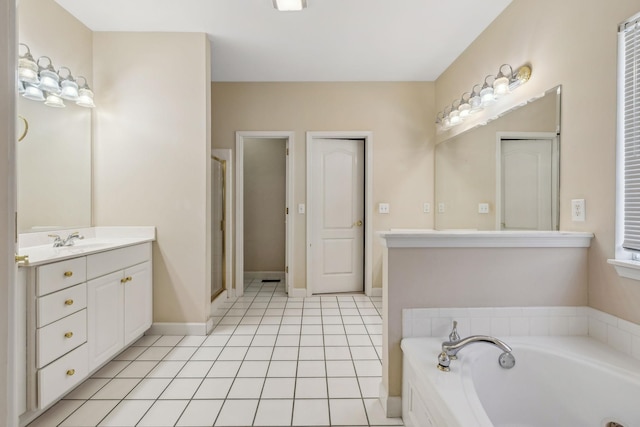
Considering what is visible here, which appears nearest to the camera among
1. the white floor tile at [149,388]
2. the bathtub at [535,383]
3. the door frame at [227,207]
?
the bathtub at [535,383]

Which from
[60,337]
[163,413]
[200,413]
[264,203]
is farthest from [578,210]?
[264,203]

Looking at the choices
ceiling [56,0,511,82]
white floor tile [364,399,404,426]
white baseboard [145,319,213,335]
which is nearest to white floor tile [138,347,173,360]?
white baseboard [145,319,213,335]

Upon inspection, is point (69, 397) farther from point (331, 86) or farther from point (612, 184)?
point (331, 86)

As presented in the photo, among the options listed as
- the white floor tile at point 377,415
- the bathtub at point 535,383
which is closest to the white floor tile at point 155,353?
the white floor tile at point 377,415

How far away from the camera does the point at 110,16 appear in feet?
8.04

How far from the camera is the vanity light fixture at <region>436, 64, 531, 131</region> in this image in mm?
2160

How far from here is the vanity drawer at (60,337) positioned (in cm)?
154

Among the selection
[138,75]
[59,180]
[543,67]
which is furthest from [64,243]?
[543,67]

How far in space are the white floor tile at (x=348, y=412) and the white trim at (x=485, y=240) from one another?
3.02ft

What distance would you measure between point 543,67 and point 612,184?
927mm

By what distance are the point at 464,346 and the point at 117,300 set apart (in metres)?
2.20

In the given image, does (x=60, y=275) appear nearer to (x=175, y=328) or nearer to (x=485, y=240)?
(x=175, y=328)

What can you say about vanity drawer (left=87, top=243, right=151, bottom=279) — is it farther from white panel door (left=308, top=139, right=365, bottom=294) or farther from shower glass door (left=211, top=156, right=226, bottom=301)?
white panel door (left=308, top=139, right=365, bottom=294)

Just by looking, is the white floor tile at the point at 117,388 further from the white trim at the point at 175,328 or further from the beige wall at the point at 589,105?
the beige wall at the point at 589,105
